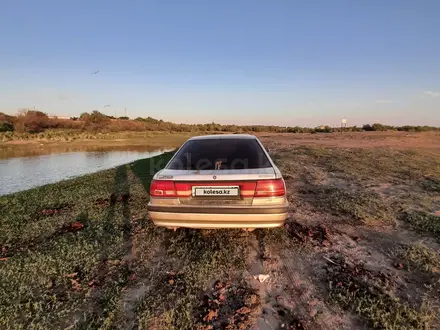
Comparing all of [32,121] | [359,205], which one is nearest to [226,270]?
[359,205]

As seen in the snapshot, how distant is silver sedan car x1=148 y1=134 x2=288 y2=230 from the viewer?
3.12 m

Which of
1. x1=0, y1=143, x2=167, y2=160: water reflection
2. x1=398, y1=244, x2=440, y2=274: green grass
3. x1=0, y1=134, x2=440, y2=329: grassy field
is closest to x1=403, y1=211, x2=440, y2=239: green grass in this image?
x1=0, y1=134, x2=440, y2=329: grassy field

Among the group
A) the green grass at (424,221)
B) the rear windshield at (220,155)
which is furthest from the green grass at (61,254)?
the green grass at (424,221)

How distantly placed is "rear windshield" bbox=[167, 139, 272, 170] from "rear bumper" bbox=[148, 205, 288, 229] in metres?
0.60

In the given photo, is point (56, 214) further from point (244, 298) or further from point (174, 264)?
point (244, 298)

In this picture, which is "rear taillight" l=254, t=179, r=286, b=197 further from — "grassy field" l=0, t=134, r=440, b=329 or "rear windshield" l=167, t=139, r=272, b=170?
"grassy field" l=0, t=134, r=440, b=329

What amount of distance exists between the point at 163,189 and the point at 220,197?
0.76m

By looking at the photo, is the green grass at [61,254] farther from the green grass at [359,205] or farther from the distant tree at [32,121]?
the distant tree at [32,121]

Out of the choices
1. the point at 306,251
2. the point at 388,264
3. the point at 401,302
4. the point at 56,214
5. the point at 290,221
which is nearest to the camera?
the point at 401,302

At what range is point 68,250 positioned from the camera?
141 inches

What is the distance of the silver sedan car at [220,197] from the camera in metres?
3.12

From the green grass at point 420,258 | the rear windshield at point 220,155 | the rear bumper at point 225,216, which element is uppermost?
the rear windshield at point 220,155

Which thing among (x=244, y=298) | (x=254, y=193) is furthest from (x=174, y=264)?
(x=254, y=193)

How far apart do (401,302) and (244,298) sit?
4.95 feet
